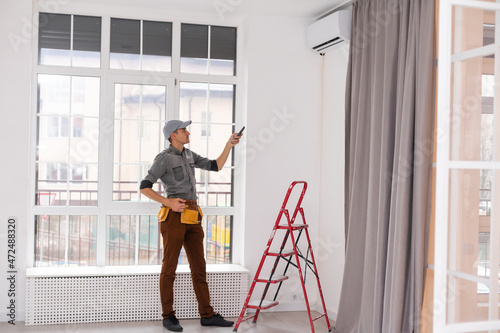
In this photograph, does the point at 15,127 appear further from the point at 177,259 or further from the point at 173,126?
the point at 177,259

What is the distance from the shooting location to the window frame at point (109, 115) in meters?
5.23

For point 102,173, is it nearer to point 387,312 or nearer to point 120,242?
point 120,242

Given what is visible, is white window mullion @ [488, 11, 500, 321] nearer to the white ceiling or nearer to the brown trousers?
the white ceiling

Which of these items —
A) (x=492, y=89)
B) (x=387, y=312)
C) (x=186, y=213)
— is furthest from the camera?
(x=186, y=213)

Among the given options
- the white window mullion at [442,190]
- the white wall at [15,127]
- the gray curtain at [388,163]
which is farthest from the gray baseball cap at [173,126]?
the white window mullion at [442,190]

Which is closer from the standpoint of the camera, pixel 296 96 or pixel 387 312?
pixel 387 312

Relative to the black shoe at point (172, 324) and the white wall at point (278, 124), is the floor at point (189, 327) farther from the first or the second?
A: the white wall at point (278, 124)

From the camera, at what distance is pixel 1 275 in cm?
496

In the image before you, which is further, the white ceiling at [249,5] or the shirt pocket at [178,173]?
the white ceiling at [249,5]

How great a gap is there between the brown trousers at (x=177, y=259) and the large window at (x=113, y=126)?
68 centimetres

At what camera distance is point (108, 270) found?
16.9 ft

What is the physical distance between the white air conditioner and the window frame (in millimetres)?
789

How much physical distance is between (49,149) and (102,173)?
55cm

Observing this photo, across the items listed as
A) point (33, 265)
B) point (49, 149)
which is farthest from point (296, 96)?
point (33, 265)
